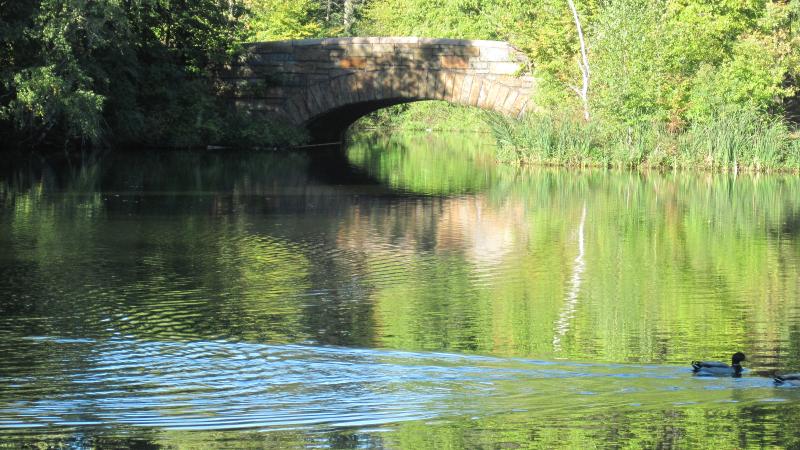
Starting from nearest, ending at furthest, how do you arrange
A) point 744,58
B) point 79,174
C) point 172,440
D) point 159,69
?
point 172,440 < point 79,174 < point 744,58 < point 159,69

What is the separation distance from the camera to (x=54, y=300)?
13.2 metres

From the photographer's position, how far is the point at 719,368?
9.95m

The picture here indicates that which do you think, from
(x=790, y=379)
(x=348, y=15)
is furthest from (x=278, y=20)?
(x=790, y=379)

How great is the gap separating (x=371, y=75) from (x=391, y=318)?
2596 cm

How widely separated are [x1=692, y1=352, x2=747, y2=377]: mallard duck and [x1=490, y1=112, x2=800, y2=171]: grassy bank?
21.1 meters

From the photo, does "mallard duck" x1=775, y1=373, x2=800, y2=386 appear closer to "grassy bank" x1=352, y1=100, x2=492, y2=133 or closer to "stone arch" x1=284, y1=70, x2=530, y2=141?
"stone arch" x1=284, y1=70, x2=530, y2=141

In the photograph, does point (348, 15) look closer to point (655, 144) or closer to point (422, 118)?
point (422, 118)

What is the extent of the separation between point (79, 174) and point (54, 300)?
15.3m

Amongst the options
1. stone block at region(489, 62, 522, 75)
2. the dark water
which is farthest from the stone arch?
the dark water

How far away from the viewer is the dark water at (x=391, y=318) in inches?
351

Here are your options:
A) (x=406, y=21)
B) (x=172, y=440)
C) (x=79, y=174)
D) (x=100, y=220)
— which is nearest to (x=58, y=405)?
(x=172, y=440)

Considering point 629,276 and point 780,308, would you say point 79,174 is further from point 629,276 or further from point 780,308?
point 780,308

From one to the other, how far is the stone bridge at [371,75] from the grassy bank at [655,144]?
339 cm

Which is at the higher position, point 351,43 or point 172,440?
point 351,43
